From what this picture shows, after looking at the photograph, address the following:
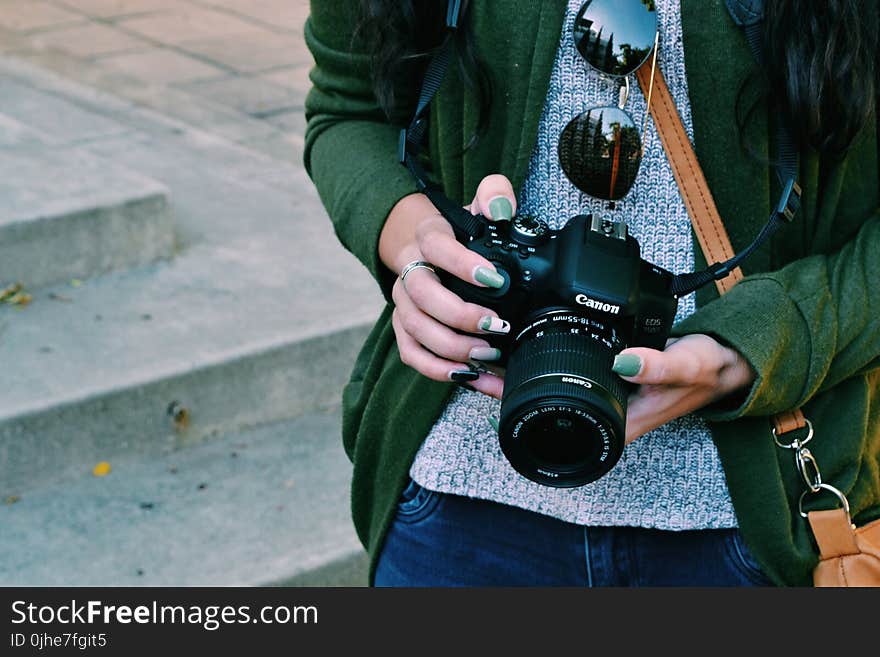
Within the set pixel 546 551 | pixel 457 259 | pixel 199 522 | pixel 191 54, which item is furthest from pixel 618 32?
pixel 191 54

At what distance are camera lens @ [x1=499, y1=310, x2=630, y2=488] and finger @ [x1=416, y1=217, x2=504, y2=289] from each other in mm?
68

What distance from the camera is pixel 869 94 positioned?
49.2 inches

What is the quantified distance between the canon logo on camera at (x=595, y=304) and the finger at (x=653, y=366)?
0.05 metres

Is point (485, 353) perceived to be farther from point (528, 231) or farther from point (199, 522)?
point (199, 522)

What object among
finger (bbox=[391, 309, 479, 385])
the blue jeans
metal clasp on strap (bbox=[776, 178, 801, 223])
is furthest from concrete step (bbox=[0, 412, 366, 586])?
metal clasp on strap (bbox=[776, 178, 801, 223])

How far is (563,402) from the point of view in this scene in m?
1.12

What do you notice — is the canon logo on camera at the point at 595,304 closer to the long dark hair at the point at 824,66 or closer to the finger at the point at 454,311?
the finger at the point at 454,311

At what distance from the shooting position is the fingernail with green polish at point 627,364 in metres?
1.14

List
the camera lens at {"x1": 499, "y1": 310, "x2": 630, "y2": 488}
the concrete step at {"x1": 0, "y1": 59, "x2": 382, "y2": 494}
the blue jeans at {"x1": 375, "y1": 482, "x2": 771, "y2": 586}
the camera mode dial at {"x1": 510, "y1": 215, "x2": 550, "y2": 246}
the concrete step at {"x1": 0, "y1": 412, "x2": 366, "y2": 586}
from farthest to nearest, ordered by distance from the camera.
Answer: the concrete step at {"x1": 0, "y1": 59, "x2": 382, "y2": 494}, the concrete step at {"x1": 0, "y1": 412, "x2": 366, "y2": 586}, the blue jeans at {"x1": 375, "y1": 482, "x2": 771, "y2": 586}, the camera mode dial at {"x1": 510, "y1": 215, "x2": 550, "y2": 246}, the camera lens at {"x1": 499, "y1": 310, "x2": 630, "y2": 488}

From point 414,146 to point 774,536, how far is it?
600 millimetres

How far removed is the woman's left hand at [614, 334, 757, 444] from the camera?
1151 millimetres

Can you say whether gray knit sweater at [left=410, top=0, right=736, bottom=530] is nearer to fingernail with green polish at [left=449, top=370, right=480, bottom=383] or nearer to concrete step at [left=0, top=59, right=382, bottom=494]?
fingernail with green polish at [left=449, top=370, right=480, bottom=383]

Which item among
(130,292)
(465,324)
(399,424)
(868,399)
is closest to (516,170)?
(465,324)

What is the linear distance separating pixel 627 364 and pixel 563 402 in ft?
0.26
